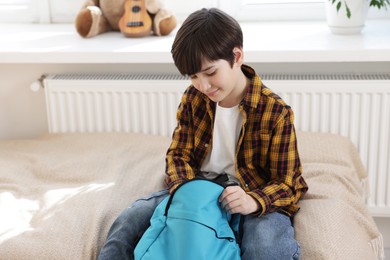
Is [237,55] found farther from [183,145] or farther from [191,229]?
[191,229]

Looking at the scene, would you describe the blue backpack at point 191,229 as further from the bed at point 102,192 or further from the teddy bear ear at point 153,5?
the teddy bear ear at point 153,5

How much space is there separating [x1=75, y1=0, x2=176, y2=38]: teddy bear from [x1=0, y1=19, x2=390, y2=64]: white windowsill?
1.2 inches

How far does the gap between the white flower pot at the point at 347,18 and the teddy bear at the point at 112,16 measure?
1.77 feet

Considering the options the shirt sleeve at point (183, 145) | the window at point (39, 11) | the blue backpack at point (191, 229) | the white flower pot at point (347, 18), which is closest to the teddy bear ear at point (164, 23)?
the window at point (39, 11)

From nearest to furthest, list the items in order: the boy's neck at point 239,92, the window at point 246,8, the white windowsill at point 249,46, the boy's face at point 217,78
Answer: the boy's face at point 217,78 → the boy's neck at point 239,92 → the white windowsill at point 249,46 → the window at point 246,8

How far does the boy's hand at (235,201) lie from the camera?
57.5 inches

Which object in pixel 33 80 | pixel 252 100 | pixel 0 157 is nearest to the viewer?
pixel 252 100

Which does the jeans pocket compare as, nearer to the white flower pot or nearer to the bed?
the bed

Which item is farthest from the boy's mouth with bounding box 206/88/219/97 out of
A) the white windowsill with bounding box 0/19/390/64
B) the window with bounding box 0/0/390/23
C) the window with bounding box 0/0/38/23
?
the window with bounding box 0/0/38/23

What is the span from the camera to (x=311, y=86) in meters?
2.09

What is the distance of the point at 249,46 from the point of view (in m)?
2.06

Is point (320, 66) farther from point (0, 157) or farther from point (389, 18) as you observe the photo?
point (0, 157)

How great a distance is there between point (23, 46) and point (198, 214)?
107 cm

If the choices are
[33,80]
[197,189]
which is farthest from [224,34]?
[33,80]
